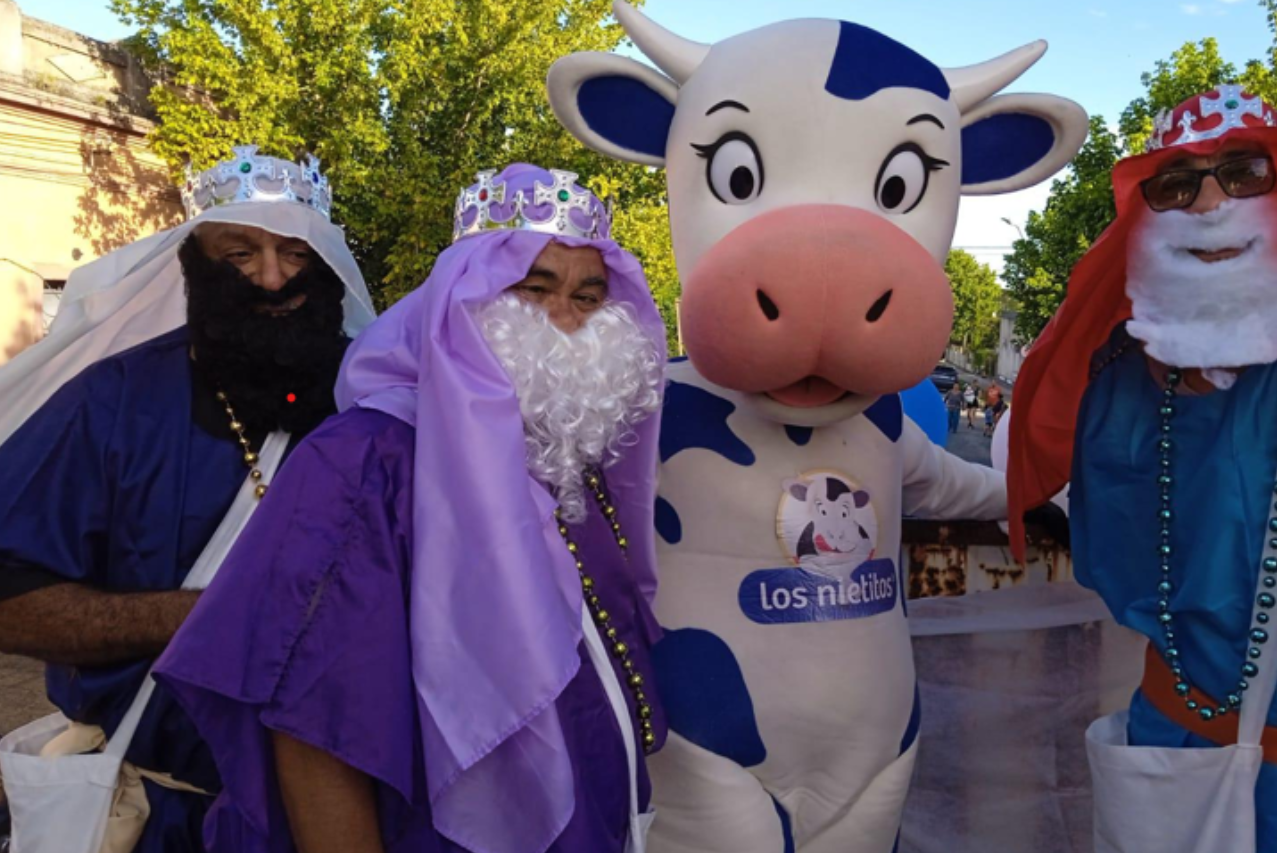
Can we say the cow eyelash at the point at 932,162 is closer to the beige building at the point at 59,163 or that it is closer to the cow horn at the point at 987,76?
the cow horn at the point at 987,76

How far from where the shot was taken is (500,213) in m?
1.88

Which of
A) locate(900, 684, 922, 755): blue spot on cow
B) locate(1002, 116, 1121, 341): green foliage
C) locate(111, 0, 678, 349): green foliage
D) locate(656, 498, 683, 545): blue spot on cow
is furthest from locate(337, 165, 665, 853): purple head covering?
locate(1002, 116, 1121, 341): green foliage

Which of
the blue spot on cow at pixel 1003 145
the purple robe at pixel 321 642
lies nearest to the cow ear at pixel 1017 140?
the blue spot on cow at pixel 1003 145

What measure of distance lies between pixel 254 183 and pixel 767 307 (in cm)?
129

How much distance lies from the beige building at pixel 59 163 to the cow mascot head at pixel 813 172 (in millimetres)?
10322

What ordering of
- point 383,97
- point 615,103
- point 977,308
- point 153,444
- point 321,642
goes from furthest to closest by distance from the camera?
point 977,308 < point 383,97 < point 615,103 < point 153,444 < point 321,642

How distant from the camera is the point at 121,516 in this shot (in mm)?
1939

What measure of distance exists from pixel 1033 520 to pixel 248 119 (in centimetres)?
1081

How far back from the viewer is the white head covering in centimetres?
208

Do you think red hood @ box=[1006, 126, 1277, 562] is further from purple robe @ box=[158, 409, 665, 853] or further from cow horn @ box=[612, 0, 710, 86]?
purple robe @ box=[158, 409, 665, 853]

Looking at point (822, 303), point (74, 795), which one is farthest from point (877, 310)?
point (74, 795)

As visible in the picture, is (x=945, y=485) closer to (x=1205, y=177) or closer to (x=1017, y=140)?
(x=1017, y=140)

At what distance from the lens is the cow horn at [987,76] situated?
234 cm

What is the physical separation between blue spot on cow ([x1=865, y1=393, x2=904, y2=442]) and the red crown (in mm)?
774
